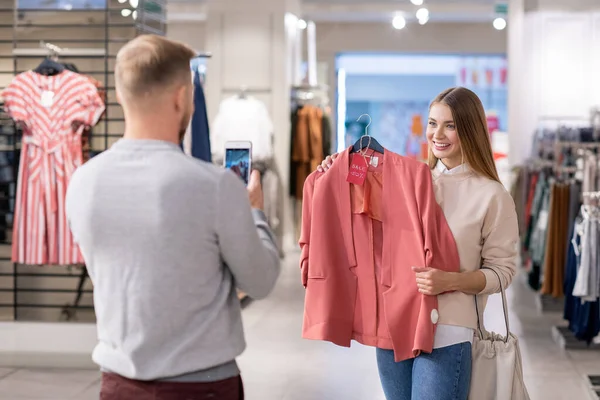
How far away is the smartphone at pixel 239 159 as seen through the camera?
2062mm

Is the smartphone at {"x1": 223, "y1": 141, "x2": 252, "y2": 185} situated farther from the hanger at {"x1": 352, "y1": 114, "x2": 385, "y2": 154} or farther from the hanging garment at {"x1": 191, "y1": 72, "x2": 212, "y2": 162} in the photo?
the hanging garment at {"x1": 191, "y1": 72, "x2": 212, "y2": 162}

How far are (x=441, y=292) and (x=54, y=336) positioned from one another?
378cm

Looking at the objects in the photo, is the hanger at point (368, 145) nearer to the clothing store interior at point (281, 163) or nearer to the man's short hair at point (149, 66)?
the clothing store interior at point (281, 163)

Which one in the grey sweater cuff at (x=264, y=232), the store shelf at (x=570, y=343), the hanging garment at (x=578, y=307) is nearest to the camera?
the grey sweater cuff at (x=264, y=232)

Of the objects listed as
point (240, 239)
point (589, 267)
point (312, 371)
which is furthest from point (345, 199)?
point (589, 267)

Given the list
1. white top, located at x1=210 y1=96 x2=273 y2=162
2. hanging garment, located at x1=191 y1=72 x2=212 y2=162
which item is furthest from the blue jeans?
white top, located at x1=210 y1=96 x2=273 y2=162

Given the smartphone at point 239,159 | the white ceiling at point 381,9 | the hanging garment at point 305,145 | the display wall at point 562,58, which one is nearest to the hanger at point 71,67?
the smartphone at point 239,159

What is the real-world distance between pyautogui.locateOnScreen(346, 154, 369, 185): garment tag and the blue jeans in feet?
1.82

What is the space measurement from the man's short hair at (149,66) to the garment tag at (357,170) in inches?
42.9

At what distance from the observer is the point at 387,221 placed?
2.66 m

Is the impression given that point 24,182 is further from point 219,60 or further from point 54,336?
point 219,60

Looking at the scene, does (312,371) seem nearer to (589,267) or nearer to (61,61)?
(589,267)

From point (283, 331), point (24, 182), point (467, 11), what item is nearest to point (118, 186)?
point (24, 182)

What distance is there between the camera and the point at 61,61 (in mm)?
5785
